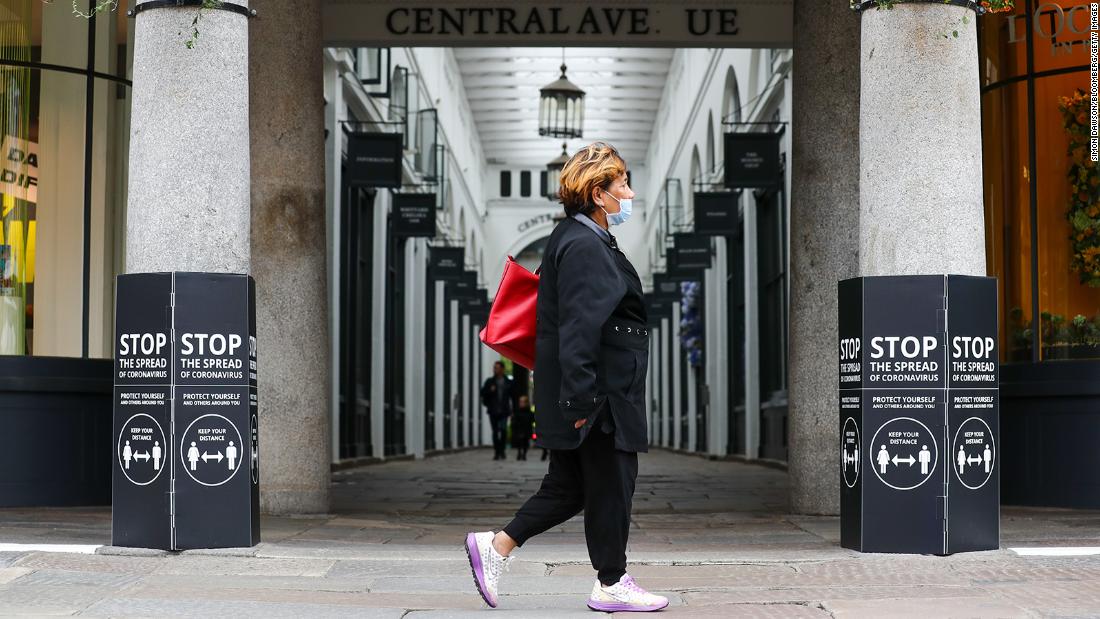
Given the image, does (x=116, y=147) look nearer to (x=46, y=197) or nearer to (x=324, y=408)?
A: (x=46, y=197)

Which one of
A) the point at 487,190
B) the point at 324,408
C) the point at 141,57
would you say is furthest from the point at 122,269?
the point at 487,190

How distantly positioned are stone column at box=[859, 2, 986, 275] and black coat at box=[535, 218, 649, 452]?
6.86ft

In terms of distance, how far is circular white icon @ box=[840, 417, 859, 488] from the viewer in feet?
23.4

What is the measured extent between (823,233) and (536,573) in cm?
418

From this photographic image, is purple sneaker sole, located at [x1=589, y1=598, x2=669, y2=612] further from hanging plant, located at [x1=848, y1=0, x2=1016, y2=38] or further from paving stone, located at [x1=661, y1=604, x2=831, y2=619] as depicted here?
hanging plant, located at [x1=848, y1=0, x2=1016, y2=38]

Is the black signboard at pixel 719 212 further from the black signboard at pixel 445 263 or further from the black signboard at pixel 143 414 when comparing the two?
the black signboard at pixel 143 414

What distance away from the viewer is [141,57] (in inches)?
293

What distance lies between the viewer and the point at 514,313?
5.79 metres

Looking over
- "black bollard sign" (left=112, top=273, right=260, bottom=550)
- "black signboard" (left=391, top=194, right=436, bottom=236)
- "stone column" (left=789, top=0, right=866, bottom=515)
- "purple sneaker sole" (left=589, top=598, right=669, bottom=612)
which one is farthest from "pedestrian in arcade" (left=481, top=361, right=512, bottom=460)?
"purple sneaker sole" (left=589, top=598, right=669, bottom=612)

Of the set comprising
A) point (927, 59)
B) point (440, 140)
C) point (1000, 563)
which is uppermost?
point (440, 140)

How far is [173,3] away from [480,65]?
1257 inches

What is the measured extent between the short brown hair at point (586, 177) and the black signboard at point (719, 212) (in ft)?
57.1

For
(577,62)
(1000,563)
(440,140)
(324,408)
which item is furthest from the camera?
(577,62)

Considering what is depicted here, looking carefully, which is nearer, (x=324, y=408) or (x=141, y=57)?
(x=141, y=57)
